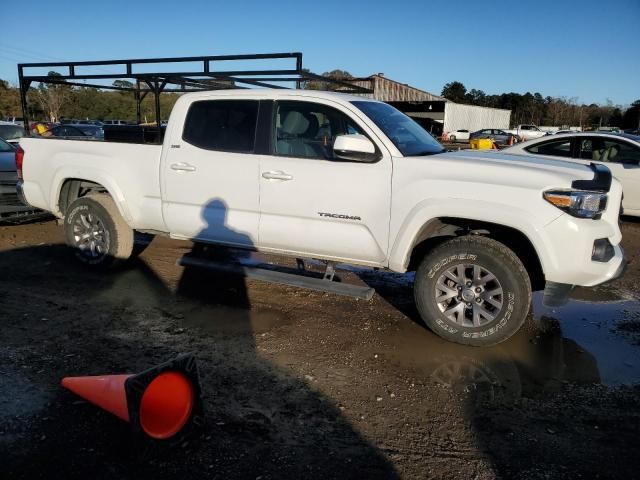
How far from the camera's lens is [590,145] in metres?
9.52

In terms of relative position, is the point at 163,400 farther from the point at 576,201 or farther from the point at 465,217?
the point at 576,201

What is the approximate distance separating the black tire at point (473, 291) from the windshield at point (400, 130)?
960mm

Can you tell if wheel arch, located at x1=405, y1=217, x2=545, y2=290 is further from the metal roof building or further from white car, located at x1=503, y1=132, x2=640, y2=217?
the metal roof building

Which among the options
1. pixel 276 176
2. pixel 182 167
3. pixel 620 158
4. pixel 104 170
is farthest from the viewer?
pixel 620 158

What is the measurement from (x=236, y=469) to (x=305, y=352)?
1559 mm

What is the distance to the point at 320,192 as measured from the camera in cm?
468

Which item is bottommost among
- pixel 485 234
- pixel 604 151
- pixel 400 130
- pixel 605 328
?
pixel 605 328

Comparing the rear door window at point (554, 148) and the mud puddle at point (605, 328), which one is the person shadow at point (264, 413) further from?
the rear door window at point (554, 148)

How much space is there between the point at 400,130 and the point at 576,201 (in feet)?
5.65

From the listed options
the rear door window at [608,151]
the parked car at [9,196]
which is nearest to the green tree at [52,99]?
the parked car at [9,196]

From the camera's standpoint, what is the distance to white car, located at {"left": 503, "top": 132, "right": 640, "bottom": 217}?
9.09m

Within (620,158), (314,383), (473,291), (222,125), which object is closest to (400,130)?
(473,291)

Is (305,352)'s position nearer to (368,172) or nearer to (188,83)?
(368,172)

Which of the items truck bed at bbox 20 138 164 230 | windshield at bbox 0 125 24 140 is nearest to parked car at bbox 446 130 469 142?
windshield at bbox 0 125 24 140
